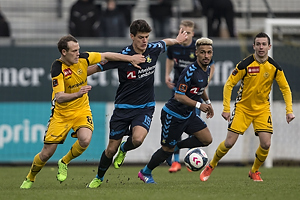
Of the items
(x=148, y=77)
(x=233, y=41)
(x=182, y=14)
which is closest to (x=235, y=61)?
(x=233, y=41)

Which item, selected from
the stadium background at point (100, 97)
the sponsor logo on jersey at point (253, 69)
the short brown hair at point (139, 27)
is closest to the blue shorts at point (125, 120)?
the short brown hair at point (139, 27)

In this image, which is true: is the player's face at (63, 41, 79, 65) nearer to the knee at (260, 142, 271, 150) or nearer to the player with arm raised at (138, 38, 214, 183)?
the player with arm raised at (138, 38, 214, 183)

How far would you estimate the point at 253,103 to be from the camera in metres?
8.73

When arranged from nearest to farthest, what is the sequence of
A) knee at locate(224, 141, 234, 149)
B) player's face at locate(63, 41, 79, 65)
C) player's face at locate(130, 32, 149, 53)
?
player's face at locate(63, 41, 79, 65) → player's face at locate(130, 32, 149, 53) → knee at locate(224, 141, 234, 149)

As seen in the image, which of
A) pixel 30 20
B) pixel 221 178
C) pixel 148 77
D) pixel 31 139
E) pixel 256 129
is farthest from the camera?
pixel 30 20

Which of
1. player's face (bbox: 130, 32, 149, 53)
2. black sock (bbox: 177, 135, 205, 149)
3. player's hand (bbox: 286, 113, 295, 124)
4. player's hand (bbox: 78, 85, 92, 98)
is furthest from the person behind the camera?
black sock (bbox: 177, 135, 205, 149)

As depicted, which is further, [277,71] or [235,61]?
[235,61]

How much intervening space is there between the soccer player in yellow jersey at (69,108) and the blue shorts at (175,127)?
4.24 feet

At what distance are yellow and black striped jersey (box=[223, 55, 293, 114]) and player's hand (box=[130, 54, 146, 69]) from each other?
4.98ft

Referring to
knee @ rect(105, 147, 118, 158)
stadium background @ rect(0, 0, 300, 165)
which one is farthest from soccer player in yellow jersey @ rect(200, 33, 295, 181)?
stadium background @ rect(0, 0, 300, 165)

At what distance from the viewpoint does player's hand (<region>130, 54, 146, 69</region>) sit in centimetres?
782

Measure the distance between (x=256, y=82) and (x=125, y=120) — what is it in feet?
7.03

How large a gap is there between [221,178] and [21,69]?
18.8 feet

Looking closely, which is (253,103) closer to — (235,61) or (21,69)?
(235,61)
